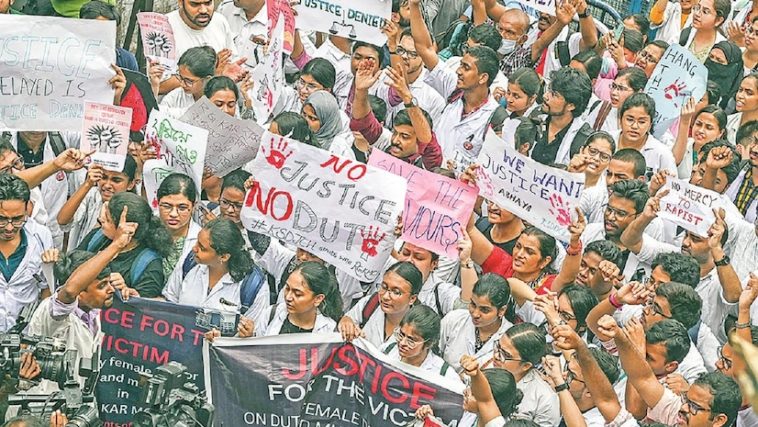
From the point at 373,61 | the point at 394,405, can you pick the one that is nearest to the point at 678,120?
the point at 373,61

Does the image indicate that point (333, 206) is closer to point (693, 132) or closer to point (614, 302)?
point (614, 302)

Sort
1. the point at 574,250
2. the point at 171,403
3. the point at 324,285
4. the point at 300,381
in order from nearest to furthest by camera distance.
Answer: the point at 171,403 → the point at 300,381 → the point at 324,285 → the point at 574,250

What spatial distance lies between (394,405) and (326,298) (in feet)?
2.87

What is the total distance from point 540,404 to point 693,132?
4.09 m

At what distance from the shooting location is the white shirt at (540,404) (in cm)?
802

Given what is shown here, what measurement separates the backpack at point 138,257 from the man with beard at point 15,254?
0.37m

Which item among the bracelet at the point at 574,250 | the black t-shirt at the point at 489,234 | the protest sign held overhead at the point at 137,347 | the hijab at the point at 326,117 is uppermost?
the bracelet at the point at 574,250

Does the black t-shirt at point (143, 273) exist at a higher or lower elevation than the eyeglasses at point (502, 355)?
lower

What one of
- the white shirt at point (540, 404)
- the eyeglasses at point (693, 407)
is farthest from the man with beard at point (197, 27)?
the eyeglasses at point (693, 407)

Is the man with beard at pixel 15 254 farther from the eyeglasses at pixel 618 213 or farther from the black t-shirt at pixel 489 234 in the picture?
the eyeglasses at pixel 618 213

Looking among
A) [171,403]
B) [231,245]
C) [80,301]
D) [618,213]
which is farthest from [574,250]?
[171,403]

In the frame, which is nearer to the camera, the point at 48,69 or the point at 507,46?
the point at 48,69

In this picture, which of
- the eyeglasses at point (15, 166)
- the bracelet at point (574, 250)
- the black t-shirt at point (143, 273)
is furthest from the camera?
the eyeglasses at point (15, 166)

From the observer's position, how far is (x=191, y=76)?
11.1 m
